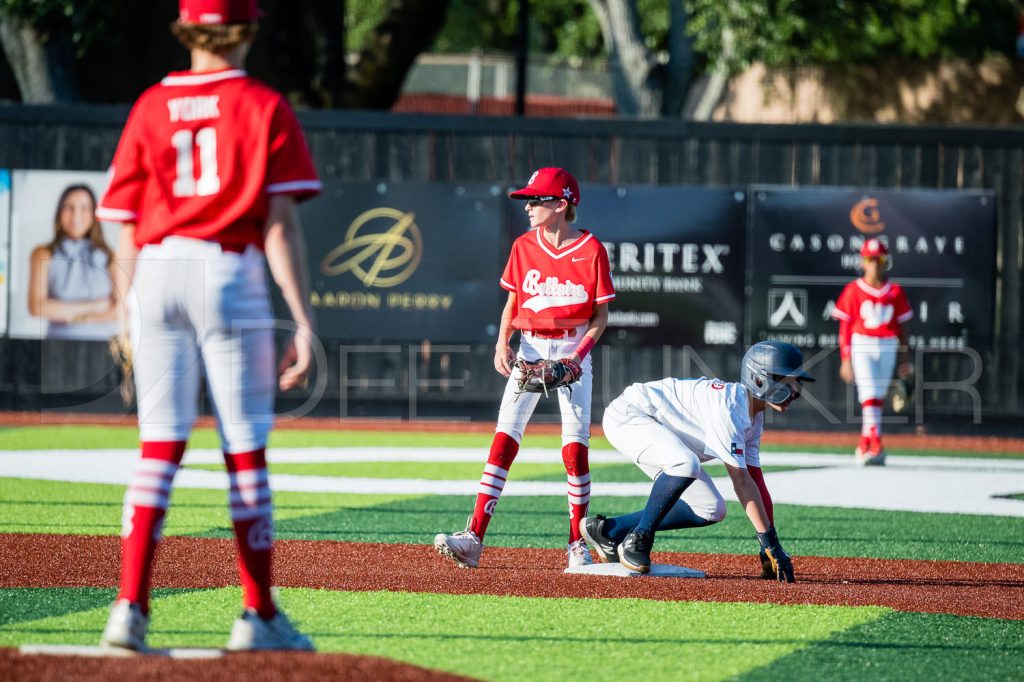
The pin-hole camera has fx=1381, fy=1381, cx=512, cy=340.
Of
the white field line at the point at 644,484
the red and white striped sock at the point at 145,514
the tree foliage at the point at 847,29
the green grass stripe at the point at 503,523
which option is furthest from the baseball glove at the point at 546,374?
the tree foliage at the point at 847,29

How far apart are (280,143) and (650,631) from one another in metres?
2.52

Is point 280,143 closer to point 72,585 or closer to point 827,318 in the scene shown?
point 72,585

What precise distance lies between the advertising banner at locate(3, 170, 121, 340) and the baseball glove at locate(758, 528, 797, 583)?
12004mm

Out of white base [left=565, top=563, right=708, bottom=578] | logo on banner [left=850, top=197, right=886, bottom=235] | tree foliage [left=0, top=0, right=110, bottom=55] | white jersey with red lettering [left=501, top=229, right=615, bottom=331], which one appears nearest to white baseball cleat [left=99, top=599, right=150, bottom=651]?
white base [left=565, top=563, right=708, bottom=578]

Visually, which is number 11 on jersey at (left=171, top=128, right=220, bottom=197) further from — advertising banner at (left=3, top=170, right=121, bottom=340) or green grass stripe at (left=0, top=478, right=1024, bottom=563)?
advertising banner at (left=3, top=170, right=121, bottom=340)

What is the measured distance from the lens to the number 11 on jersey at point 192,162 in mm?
4555

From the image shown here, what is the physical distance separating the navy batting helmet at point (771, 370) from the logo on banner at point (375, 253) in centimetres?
1064

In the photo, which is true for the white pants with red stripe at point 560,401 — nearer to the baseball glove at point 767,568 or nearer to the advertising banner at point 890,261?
the baseball glove at point 767,568

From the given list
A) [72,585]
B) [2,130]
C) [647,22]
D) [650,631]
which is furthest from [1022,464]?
[647,22]

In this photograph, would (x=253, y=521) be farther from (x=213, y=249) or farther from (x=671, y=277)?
(x=671, y=277)

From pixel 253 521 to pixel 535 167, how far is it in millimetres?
13411

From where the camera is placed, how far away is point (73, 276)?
1722 centimetres

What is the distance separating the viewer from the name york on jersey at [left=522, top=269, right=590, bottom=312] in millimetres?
7535

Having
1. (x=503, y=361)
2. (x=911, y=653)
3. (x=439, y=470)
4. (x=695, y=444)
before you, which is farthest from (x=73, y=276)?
(x=911, y=653)
